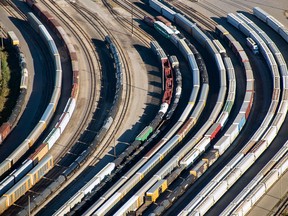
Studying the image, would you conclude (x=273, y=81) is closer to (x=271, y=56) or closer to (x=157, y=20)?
(x=271, y=56)

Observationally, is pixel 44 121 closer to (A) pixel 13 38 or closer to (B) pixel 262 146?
(A) pixel 13 38

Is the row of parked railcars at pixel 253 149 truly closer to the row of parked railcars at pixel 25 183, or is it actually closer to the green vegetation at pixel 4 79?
the row of parked railcars at pixel 25 183

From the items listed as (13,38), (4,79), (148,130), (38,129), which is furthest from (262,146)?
(13,38)

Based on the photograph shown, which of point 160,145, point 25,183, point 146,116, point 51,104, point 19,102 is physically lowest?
point 25,183

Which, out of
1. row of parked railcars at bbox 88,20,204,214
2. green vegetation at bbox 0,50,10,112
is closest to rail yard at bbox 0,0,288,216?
row of parked railcars at bbox 88,20,204,214

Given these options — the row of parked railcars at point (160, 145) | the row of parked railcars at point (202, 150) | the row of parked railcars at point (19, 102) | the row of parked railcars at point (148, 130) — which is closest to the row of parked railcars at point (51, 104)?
the row of parked railcars at point (19, 102)

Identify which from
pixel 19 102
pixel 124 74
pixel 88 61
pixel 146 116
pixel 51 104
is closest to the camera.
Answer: pixel 51 104
